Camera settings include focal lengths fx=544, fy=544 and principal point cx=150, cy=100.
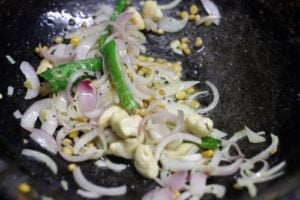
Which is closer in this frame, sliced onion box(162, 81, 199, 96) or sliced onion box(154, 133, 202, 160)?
sliced onion box(154, 133, 202, 160)

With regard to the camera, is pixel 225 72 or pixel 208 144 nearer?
pixel 208 144

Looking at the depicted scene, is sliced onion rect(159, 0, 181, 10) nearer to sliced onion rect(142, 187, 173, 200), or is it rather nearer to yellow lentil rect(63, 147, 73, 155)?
yellow lentil rect(63, 147, 73, 155)

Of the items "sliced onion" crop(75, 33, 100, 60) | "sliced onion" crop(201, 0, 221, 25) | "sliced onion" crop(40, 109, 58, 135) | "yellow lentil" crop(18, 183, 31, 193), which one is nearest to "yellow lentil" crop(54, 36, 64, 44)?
"sliced onion" crop(75, 33, 100, 60)

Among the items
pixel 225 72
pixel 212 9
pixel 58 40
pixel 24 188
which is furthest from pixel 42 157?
pixel 212 9

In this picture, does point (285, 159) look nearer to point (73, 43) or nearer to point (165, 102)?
point (165, 102)

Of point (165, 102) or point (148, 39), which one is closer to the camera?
point (165, 102)

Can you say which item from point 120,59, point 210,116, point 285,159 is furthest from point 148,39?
point 285,159

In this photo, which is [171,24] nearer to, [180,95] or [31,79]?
[180,95]
